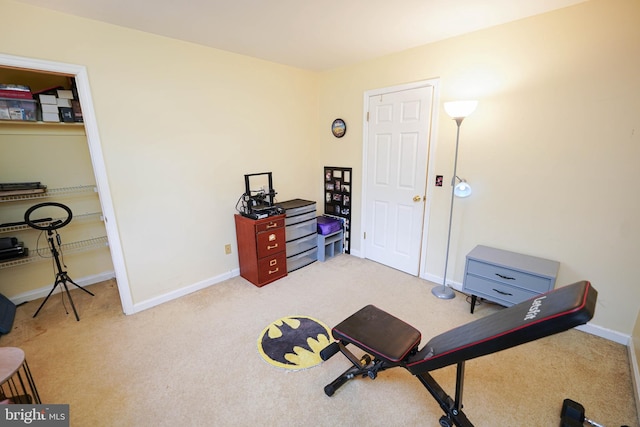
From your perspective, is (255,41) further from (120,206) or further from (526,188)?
(526,188)

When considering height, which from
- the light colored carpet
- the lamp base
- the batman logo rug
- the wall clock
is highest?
the wall clock

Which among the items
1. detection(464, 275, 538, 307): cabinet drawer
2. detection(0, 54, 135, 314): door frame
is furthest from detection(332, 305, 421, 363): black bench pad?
detection(0, 54, 135, 314): door frame

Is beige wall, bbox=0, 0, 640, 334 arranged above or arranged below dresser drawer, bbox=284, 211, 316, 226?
above

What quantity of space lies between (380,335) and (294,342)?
83 centimetres

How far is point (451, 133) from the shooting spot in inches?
107

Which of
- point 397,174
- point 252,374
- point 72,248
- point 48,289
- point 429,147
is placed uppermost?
point 429,147

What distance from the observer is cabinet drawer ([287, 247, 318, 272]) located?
3.38 meters

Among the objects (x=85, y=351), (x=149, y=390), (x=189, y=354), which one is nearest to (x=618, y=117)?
(x=189, y=354)

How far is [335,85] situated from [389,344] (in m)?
3.20

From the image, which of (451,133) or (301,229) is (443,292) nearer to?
(451,133)

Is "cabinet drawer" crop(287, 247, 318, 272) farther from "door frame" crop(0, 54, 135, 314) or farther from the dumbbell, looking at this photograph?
the dumbbell

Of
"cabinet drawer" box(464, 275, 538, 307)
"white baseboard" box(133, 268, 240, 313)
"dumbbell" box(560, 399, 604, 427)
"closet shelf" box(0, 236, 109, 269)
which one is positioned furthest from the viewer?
"closet shelf" box(0, 236, 109, 269)

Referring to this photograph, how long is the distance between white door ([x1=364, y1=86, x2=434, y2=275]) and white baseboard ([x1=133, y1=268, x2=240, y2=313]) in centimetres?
188

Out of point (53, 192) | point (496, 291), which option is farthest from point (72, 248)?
point (496, 291)
